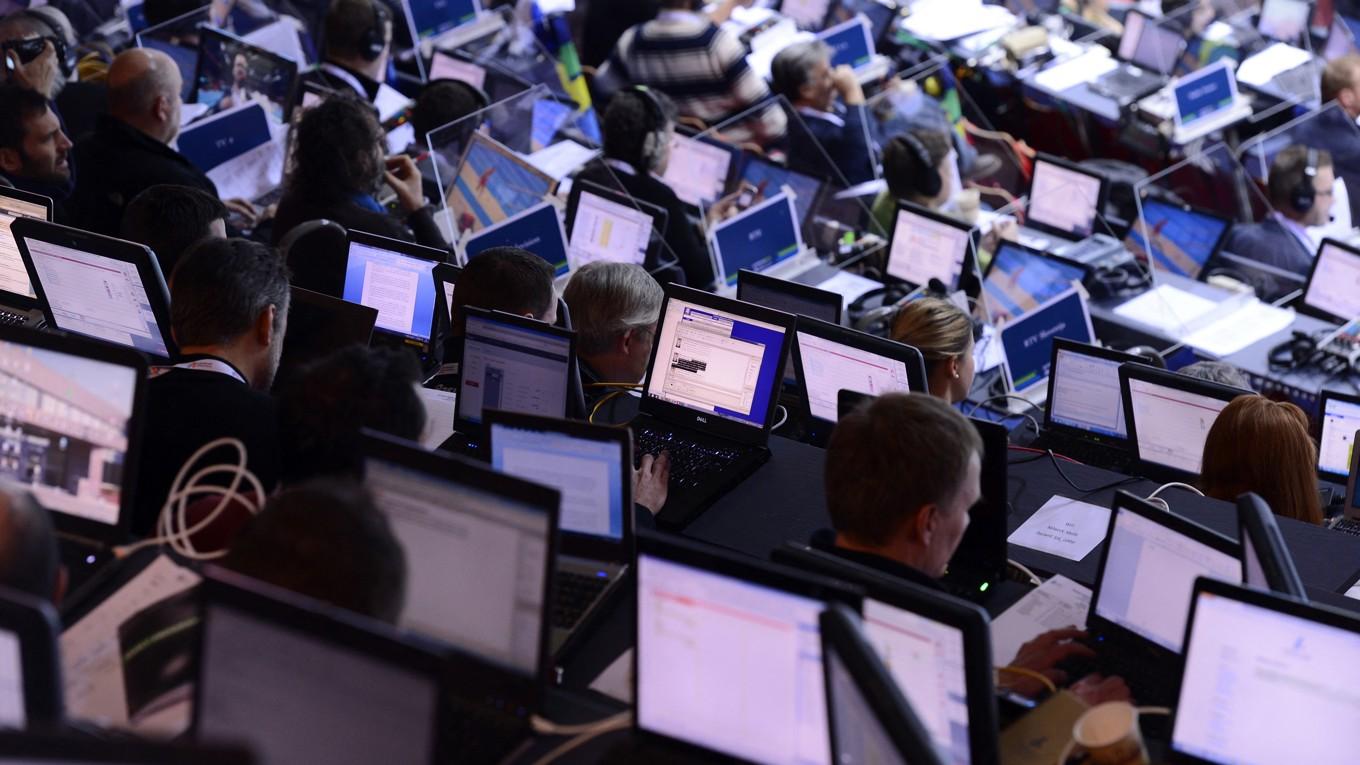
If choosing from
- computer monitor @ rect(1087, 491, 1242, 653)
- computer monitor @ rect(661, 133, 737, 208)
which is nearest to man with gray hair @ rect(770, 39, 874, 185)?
computer monitor @ rect(661, 133, 737, 208)

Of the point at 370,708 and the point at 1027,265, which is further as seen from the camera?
the point at 1027,265

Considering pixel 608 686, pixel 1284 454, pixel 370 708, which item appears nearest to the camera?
pixel 370 708

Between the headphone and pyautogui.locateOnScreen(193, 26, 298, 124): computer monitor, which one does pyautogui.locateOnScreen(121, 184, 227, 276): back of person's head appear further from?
the headphone

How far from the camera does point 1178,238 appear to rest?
657 cm

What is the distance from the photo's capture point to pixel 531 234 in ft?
16.8

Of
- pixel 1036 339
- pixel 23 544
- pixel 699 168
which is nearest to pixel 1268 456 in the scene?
pixel 1036 339

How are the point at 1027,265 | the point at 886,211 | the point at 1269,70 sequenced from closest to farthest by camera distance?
the point at 1027,265, the point at 886,211, the point at 1269,70

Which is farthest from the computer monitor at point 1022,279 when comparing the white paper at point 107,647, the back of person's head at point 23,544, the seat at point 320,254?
the back of person's head at point 23,544

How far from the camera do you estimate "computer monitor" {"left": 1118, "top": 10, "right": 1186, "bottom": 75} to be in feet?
30.9

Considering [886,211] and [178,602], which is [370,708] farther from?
[886,211]

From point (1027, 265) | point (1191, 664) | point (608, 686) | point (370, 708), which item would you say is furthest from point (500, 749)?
point (1027, 265)

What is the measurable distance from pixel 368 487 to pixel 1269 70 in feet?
26.6

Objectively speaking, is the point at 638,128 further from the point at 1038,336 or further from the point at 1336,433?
the point at 1336,433

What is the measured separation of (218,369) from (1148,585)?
1914mm
